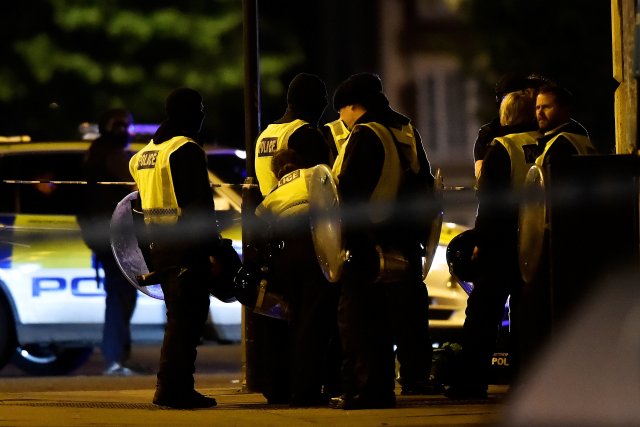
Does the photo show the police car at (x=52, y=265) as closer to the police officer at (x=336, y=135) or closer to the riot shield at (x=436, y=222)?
the police officer at (x=336, y=135)

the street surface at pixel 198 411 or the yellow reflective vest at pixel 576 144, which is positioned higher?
the yellow reflective vest at pixel 576 144

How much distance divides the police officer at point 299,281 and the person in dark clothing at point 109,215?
412 cm

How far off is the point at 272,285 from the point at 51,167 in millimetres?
5065

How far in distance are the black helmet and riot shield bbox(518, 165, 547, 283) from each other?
65cm

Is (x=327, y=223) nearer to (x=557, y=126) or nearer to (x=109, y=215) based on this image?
(x=557, y=126)

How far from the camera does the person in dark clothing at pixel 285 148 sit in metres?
10.9

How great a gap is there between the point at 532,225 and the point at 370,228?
0.89m

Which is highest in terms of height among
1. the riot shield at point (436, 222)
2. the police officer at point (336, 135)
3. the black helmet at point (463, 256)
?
the police officer at point (336, 135)

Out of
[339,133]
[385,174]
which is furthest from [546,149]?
[339,133]

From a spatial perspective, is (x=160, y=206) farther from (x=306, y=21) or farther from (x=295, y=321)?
(x=306, y=21)

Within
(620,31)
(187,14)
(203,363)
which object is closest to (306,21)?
(187,14)

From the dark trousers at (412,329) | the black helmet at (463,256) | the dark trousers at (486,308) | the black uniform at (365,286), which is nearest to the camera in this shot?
the black uniform at (365,286)

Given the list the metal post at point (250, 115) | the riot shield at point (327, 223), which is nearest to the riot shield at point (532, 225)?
the riot shield at point (327, 223)

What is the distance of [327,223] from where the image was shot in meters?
10.3
